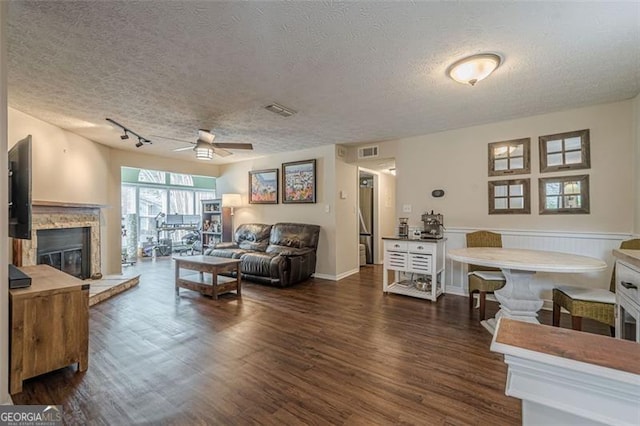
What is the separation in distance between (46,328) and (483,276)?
3.88 meters

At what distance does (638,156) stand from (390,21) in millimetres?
3225

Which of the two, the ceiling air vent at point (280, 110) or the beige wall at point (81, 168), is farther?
the beige wall at point (81, 168)

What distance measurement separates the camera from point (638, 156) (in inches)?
117

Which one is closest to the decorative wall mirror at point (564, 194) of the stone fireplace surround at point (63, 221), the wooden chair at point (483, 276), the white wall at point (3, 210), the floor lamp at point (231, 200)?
the wooden chair at point (483, 276)

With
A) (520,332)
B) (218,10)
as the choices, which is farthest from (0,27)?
(520,332)

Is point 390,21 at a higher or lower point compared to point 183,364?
higher

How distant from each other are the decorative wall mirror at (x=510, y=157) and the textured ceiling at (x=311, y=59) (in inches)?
14.5

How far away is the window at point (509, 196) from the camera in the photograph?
144 inches

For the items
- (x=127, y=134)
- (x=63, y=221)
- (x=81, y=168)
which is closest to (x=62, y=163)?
(x=81, y=168)

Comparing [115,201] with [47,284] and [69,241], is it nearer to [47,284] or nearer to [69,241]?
[69,241]

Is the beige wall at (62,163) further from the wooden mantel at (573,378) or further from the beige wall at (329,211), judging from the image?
the wooden mantel at (573,378)

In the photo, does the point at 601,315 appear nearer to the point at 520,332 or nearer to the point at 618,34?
the point at 618,34

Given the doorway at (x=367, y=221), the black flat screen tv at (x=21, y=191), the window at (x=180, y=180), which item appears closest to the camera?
the black flat screen tv at (x=21, y=191)

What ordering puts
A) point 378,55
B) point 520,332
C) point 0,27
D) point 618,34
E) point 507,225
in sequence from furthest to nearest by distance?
point 507,225 → point 378,55 → point 618,34 → point 0,27 → point 520,332
